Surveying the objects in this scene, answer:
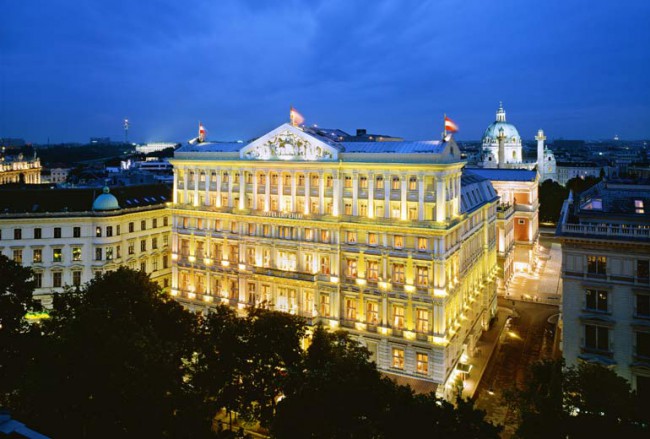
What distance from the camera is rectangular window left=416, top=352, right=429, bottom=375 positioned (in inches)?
2441

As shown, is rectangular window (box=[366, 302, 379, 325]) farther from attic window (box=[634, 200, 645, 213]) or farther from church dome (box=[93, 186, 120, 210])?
church dome (box=[93, 186, 120, 210])

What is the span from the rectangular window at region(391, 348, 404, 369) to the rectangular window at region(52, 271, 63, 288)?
181 ft

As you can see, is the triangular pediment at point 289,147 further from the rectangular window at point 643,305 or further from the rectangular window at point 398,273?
the rectangular window at point 643,305

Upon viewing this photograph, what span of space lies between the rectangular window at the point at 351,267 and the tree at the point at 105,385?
26.7 m

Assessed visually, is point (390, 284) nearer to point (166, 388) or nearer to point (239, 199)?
point (239, 199)

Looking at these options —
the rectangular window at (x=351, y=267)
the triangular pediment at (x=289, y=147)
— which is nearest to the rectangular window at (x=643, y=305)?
the rectangular window at (x=351, y=267)

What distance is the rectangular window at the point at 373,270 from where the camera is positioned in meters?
65.5

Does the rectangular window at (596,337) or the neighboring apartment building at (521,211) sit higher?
the neighboring apartment building at (521,211)

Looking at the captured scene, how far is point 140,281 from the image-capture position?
2201 inches

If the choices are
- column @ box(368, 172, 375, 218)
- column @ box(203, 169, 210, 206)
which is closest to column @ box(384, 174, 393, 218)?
column @ box(368, 172, 375, 218)

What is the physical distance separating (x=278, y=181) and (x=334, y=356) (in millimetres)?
32909

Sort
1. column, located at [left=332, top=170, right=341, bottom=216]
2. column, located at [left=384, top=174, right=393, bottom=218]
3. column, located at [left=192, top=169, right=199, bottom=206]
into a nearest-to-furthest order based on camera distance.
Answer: column, located at [left=384, top=174, right=393, bottom=218], column, located at [left=332, top=170, right=341, bottom=216], column, located at [left=192, top=169, right=199, bottom=206]

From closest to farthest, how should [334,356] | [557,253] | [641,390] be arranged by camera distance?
[334,356] < [641,390] < [557,253]

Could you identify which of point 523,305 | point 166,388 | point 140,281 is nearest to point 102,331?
point 166,388
